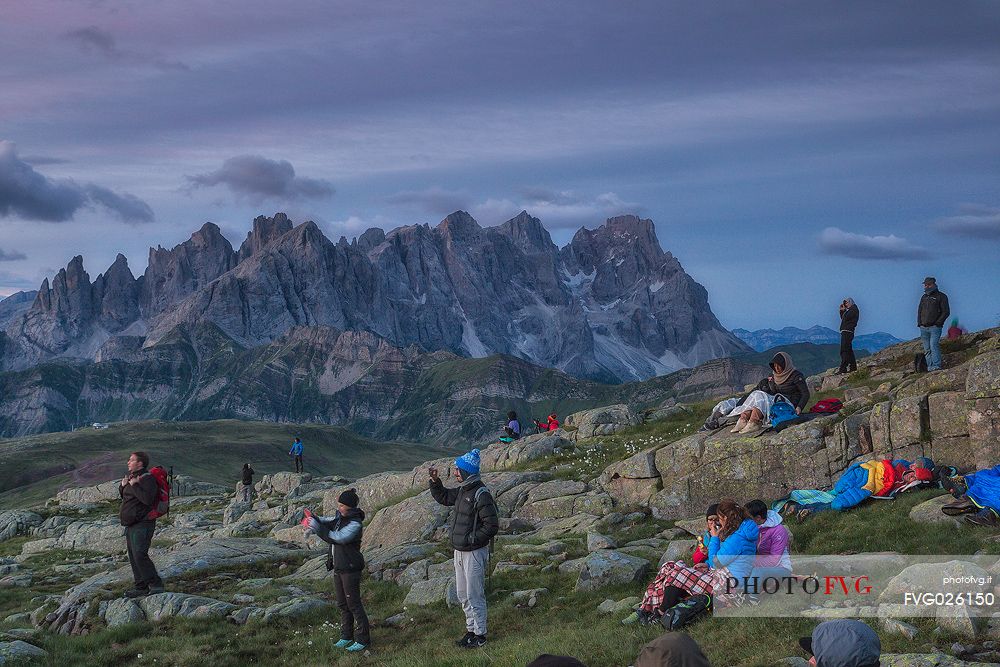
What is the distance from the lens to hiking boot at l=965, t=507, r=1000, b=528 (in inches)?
616

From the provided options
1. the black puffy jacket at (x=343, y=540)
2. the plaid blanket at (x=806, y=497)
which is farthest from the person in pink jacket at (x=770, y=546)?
the black puffy jacket at (x=343, y=540)

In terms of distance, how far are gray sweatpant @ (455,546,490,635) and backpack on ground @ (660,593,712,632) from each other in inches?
157

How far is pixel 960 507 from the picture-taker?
16.4m

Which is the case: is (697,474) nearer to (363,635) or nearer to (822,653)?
(363,635)

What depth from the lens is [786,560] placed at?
48.5 ft

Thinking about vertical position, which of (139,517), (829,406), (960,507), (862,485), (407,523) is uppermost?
(829,406)

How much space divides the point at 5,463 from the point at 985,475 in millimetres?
229618

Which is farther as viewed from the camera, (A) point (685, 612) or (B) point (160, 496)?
(B) point (160, 496)

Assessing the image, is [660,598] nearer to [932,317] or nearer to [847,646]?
[847,646]

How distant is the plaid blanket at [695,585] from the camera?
14.1 m

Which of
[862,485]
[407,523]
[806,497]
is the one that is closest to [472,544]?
[806,497]

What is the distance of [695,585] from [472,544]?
188 inches

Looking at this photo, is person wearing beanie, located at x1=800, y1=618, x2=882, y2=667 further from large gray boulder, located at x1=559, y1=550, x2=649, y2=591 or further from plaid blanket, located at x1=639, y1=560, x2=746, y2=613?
large gray boulder, located at x1=559, y1=550, x2=649, y2=591

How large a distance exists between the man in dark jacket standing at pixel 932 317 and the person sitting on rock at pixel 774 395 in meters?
7.66
